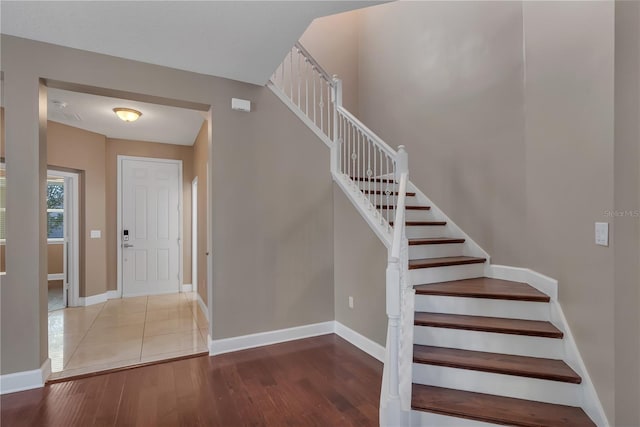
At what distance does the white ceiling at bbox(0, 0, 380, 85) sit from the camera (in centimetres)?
196

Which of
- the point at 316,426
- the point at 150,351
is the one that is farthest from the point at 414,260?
the point at 150,351

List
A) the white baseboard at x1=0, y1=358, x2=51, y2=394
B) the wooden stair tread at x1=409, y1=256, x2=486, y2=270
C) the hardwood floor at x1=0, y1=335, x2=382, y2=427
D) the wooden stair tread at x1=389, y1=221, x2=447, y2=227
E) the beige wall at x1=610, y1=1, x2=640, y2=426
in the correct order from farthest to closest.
Result: the wooden stair tread at x1=389, y1=221, x2=447, y2=227 → the wooden stair tread at x1=409, y1=256, x2=486, y2=270 → the white baseboard at x1=0, y1=358, x2=51, y2=394 → the hardwood floor at x1=0, y1=335, x2=382, y2=427 → the beige wall at x1=610, y1=1, x2=640, y2=426

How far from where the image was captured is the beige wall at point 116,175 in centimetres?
495

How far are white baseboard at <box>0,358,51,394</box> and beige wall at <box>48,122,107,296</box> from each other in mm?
2673

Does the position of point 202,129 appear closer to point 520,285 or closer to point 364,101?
point 364,101

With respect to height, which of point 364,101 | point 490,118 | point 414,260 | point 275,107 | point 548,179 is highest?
point 364,101

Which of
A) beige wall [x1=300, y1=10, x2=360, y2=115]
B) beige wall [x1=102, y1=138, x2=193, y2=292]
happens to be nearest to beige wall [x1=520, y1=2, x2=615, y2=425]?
beige wall [x1=300, y1=10, x2=360, y2=115]

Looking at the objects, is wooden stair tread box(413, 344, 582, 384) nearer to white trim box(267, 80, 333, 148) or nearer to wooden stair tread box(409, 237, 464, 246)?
wooden stair tread box(409, 237, 464, 246)

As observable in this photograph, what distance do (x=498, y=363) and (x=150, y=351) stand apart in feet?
9.96

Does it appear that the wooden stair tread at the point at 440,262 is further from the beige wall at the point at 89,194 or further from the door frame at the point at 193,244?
the beige wall at the point at 89,194

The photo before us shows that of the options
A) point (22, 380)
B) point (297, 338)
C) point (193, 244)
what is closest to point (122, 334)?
point (22, 380)

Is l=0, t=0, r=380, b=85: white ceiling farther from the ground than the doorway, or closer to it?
farther from the ground

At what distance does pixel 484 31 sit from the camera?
308 centimetres

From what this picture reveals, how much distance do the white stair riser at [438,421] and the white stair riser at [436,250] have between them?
1358 mm
